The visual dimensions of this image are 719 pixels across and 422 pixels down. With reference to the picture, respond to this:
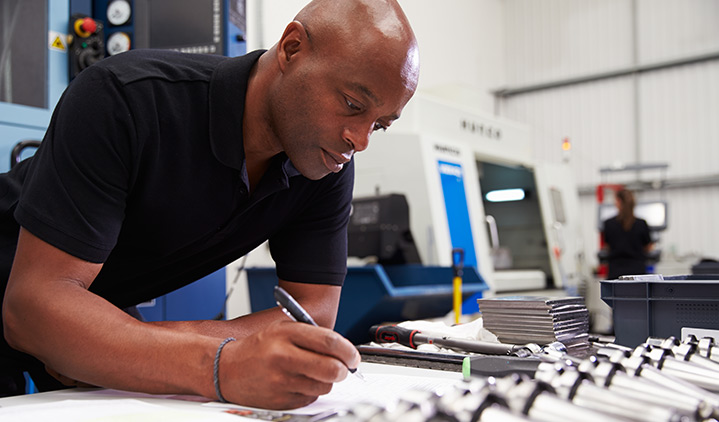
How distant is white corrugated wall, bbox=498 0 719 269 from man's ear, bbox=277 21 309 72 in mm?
6629

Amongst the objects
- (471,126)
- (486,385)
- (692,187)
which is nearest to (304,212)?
(486,385)

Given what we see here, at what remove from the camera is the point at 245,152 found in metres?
1.10

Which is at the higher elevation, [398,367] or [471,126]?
[471,126]

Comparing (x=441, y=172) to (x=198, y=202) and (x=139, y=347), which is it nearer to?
(x=198, y=202)

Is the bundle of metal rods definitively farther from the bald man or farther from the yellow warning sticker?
the yellow warning sticker

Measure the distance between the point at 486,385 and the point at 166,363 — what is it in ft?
1.43

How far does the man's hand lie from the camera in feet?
2.35

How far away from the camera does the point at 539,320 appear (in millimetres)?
1193

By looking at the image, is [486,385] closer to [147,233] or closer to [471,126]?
[147,233]

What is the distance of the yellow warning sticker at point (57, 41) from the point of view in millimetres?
2096

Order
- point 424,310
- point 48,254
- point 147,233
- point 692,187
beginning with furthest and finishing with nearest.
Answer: point 692,187, point 424,310, point 147,233, point 48,254

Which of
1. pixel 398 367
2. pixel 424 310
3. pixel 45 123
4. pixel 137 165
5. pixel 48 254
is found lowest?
pixel 424 310

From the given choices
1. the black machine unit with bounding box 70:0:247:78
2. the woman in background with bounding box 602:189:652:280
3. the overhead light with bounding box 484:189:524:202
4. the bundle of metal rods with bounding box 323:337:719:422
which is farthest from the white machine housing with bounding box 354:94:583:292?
the bundle of metal rods with bounding box 323:337:719:422

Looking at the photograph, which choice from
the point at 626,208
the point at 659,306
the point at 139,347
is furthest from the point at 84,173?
the point at 626,208
